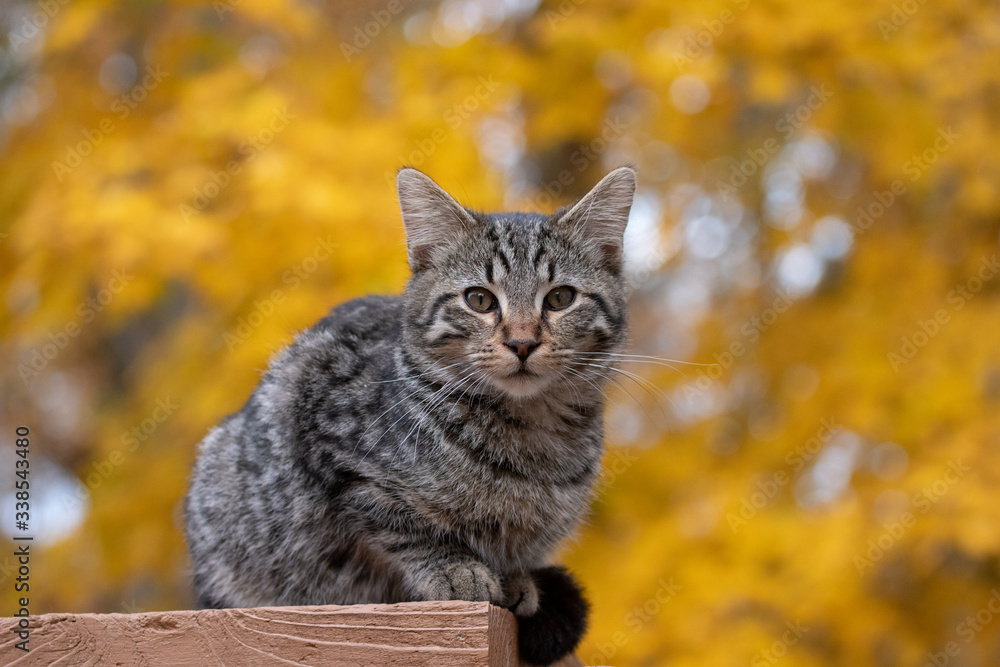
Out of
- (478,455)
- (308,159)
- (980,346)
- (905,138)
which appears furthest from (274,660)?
(905,138)

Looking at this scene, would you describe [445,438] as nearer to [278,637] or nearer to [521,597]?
[521,597]

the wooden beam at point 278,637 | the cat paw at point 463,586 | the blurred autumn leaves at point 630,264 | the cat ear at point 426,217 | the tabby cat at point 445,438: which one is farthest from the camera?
the blurred autumn leaves at point 630,264

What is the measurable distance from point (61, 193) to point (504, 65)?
2252 mm

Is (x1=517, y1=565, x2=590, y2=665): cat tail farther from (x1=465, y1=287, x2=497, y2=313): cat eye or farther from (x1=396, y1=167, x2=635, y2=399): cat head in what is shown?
(x1=465, y1=287, x2=497, y2=313): cat eye

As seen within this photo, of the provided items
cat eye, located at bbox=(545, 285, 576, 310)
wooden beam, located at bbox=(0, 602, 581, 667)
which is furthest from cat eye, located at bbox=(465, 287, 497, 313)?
wooden beam, located at bbox=(0, 602, 581, 667)

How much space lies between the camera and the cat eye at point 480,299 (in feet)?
8.46

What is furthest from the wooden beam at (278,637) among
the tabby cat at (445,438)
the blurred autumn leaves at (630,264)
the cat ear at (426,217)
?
the blurred autumn leaves at (630,264)

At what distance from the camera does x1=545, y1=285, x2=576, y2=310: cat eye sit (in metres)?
2.60

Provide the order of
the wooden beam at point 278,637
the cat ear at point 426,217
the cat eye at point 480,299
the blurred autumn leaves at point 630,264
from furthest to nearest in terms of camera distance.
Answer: the blurred autumn leaves at point 630,264
the cat ear at point 426,217
the cat eye at point 480,299
the wooden beam at point 278,637

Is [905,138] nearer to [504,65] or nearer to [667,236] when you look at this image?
[504,65]

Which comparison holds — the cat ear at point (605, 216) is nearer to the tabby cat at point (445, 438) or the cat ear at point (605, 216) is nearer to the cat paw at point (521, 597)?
the tabby cat at point (445, 438)

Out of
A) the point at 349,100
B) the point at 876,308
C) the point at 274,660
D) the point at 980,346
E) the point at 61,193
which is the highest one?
the point at 349,100

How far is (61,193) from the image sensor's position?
4.55 meters

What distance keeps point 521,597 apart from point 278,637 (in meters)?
0.63
